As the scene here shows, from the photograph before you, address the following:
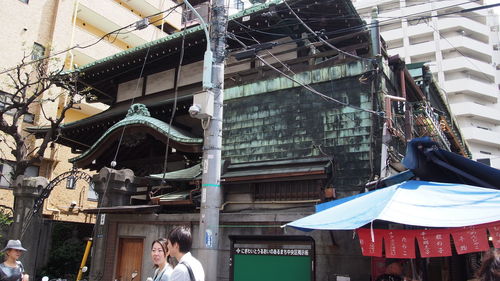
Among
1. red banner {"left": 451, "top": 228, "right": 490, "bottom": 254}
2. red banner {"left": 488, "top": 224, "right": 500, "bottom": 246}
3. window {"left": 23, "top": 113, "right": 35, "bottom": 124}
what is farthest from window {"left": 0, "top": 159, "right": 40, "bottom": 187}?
red banner {"left": 488, "top": 224, "right": 500, "bottom": 246}

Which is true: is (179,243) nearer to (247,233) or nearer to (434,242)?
(434,242)

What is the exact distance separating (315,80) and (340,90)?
2.71 ft

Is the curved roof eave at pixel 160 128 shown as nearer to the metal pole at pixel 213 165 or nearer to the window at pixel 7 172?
the metal pole at pixel 213 165

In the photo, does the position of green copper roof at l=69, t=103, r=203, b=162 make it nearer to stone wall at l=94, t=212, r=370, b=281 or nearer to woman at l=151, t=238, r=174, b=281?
stone wall at l=94, t=212, r=370, b=281

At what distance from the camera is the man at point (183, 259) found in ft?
13.5

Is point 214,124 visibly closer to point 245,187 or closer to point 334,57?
point 245,187

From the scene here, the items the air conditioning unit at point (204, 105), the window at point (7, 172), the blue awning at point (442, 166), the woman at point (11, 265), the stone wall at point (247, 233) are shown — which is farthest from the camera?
the window at point (7, 172)

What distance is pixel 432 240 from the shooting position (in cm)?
654

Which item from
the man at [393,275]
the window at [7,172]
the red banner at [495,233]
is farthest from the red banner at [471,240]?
the window at [7,172]

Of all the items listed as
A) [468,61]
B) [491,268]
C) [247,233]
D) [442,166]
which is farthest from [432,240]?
[468,61]

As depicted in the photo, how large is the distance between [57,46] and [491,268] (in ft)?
91.2

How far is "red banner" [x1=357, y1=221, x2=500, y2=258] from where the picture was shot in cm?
606

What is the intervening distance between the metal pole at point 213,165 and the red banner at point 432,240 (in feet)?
9.06

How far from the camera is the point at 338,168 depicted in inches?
393
